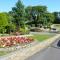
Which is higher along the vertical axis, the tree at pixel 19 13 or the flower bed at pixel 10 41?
Answer: the tree at pixel 19 13

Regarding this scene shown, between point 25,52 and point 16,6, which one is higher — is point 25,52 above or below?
below

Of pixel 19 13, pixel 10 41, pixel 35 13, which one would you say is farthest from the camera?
pixel 35 13

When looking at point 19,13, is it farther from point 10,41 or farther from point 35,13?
point 35,13

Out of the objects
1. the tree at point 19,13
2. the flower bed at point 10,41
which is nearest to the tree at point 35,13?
the tree at point 19,13

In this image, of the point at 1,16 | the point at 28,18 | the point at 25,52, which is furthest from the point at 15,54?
the point at 28,18

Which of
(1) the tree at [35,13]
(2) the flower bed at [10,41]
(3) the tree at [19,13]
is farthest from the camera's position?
(1) the tree at [35,13]

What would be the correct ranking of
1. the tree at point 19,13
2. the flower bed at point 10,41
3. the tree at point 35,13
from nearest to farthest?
the flower bed at point 10,41, the tree at point 19,13, the tree at point 35,13

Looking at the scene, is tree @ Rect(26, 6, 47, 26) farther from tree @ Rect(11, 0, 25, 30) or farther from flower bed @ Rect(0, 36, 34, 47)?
flower bed @ Rect(0, 36, 34, 47)

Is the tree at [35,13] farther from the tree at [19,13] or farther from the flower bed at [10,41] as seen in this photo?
the flower bed at [10,41]

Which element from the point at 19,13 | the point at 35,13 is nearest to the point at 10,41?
the point at 19,13

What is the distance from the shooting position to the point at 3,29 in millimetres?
44594

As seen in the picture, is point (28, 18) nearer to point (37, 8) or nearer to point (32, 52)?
point (37, 8)

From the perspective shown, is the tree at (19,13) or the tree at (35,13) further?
the tree at (35,13)

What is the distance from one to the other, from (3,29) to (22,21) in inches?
796
